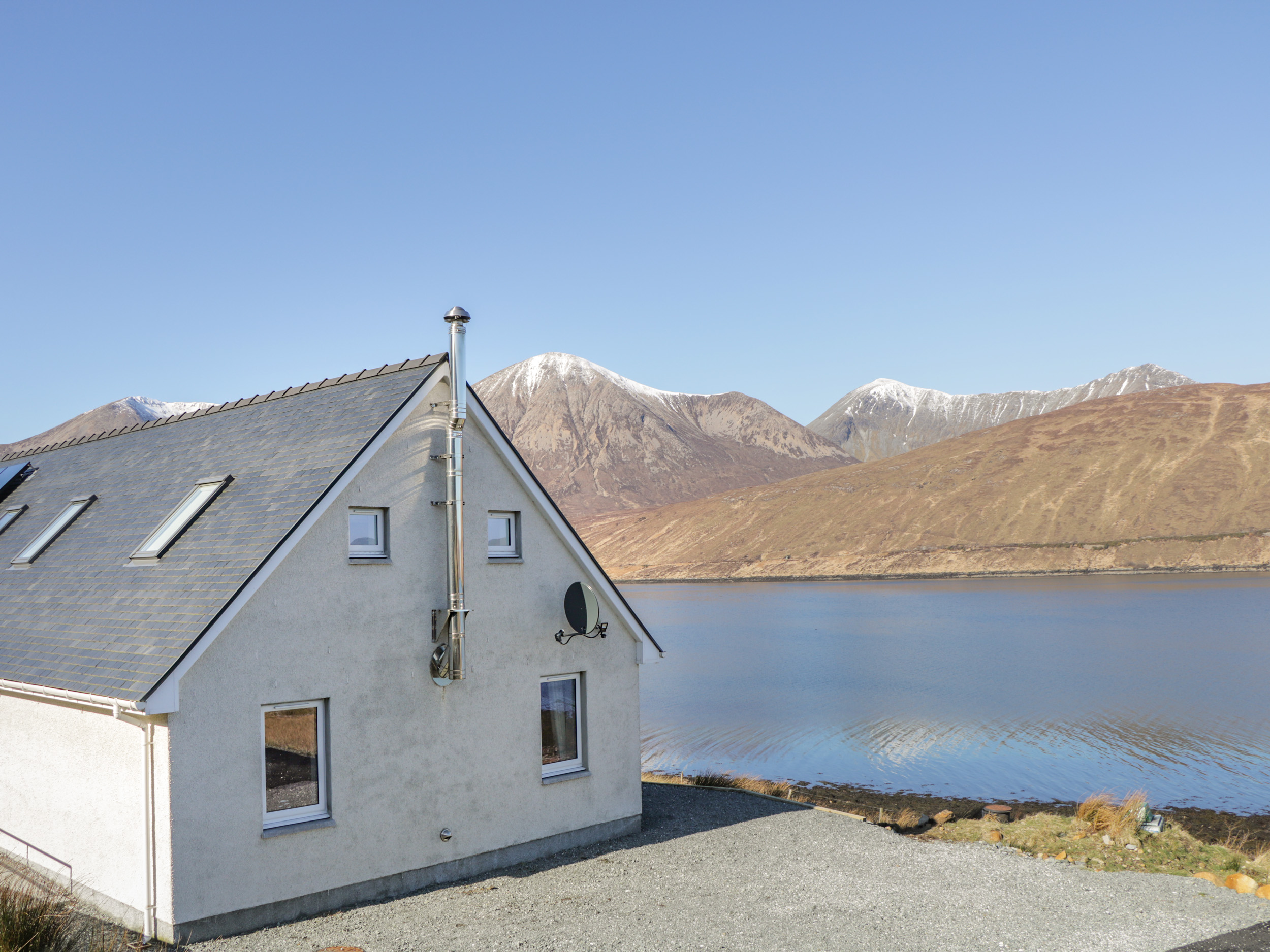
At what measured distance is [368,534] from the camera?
1248 centimetres

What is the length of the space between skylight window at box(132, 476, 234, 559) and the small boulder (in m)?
14.8

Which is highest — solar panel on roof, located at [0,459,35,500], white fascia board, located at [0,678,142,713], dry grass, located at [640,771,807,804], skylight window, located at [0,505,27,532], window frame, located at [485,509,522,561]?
solar panel on roof, located at [0,459,35,500]

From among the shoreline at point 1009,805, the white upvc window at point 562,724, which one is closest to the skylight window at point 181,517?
the white upvc window at point 562,724

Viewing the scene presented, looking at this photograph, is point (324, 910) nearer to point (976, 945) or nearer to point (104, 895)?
point (104, 895)

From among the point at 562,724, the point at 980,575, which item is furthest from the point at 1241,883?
the point at 980,575

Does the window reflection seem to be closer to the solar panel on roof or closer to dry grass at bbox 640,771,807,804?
dry grass at bbox 640,771,807,804

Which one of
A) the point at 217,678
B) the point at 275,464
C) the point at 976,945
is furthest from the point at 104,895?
the point at 976,945

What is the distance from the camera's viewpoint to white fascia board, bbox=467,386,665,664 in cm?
1362

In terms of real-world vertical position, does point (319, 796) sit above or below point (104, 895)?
above

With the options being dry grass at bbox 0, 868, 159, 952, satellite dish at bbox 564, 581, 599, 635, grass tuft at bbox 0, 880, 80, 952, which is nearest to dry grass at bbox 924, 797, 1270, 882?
satellite dish at bbox 564, 581, 599, 635

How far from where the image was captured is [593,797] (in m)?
14.8

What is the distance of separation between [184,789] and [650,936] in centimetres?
533

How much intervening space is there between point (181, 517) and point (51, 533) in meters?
3.89

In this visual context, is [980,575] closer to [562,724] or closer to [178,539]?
[562,724]
